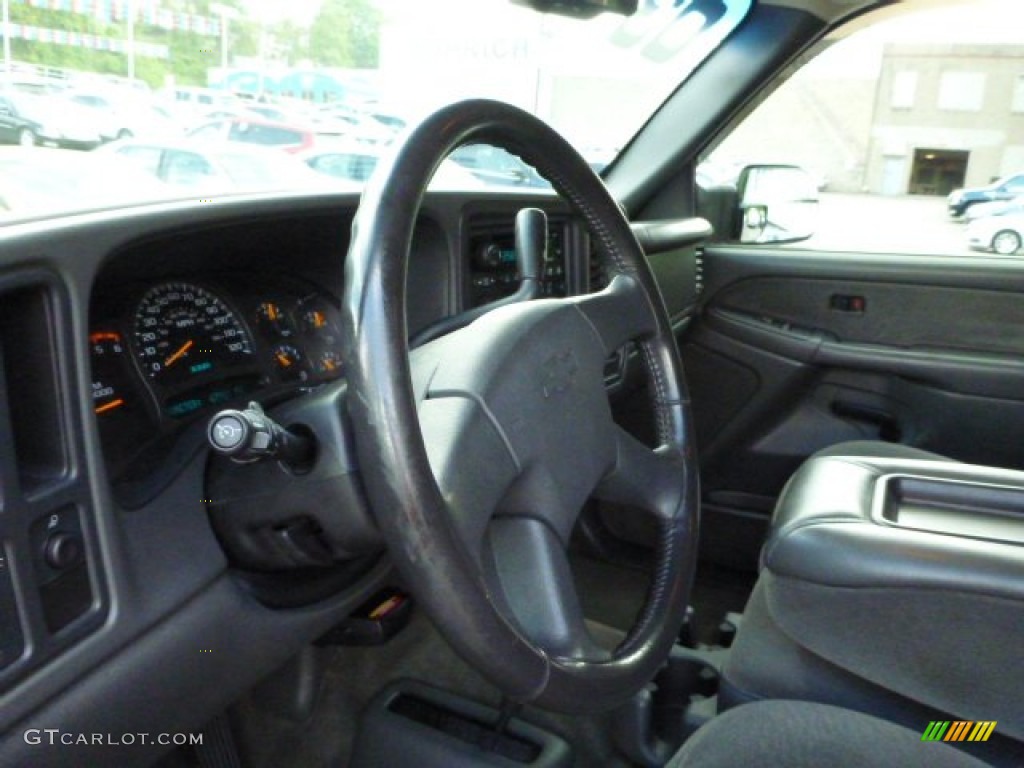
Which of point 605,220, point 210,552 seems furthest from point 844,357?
point 210,552

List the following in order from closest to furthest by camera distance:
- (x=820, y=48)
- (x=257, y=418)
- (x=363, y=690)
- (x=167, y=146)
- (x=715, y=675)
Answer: (x=257, y=418), (x=167, y=146), (x=715, y=675), (x=363, y=690), (x=820, y=48)

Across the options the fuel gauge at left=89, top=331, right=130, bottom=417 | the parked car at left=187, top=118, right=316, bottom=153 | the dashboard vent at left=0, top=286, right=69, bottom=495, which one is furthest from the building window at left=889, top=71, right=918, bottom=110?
the dashboard vent at left=0, top=286, right=69, bottom=495

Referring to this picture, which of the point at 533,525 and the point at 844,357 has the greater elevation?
the point at 533,525

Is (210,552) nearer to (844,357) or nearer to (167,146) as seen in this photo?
(167,146)

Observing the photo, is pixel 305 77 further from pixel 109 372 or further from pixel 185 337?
pixel 109 372

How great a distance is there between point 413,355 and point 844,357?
1.73 meters

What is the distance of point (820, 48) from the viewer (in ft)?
7.79

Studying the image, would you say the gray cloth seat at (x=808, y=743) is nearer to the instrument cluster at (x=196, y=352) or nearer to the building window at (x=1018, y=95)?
the instrument cluster at (x=196, y=352)

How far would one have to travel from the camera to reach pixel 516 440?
3.02ft

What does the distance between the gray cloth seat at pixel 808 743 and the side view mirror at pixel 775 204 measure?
73.4 inches

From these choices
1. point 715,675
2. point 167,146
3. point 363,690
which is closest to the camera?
point 167,146

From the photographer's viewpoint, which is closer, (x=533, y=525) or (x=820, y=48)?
(x=533, y=525)

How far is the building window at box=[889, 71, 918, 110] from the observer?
2406 millimetres

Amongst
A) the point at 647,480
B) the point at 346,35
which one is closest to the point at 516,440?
the point at 647,480
